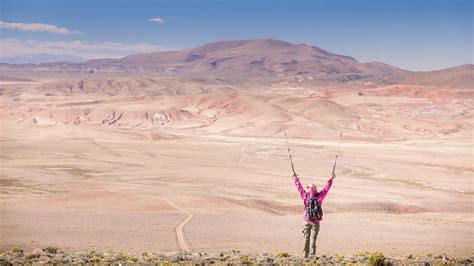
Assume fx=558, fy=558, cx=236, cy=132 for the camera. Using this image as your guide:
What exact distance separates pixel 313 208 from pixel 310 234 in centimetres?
91

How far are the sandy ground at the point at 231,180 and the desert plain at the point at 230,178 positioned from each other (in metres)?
0.12

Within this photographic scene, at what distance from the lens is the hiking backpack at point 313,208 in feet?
42.8

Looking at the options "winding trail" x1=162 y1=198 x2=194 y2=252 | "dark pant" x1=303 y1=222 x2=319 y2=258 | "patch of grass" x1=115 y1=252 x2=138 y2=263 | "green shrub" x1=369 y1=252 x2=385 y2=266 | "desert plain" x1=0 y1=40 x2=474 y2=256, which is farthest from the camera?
"desert plain" x1=0 y1=40 x2=474 y2=256

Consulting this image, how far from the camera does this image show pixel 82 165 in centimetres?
4738

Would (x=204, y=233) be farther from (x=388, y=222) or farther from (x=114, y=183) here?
(x=114, y=183)

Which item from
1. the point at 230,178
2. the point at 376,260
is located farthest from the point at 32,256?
the point at 230,178

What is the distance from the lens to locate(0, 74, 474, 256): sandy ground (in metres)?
19.9

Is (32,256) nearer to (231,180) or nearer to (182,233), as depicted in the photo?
(182,233)

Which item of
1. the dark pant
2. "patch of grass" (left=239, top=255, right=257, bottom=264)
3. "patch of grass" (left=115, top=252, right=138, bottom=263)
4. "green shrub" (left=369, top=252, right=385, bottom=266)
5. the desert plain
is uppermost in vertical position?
the dark pant

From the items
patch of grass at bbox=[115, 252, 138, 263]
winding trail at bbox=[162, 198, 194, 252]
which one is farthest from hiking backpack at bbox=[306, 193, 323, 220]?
winding trail at bbox=[162, 198, 194, 252]

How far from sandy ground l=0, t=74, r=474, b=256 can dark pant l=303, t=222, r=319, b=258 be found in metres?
3.75

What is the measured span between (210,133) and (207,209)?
2732 inches

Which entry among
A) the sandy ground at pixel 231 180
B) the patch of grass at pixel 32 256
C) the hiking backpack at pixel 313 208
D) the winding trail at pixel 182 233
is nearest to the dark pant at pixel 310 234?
the hiking backpack at pixel 313 208

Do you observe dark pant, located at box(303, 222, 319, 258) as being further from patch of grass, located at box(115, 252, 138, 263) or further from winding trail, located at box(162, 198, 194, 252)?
winding trail, located at box(162, 198, 194, 252)
